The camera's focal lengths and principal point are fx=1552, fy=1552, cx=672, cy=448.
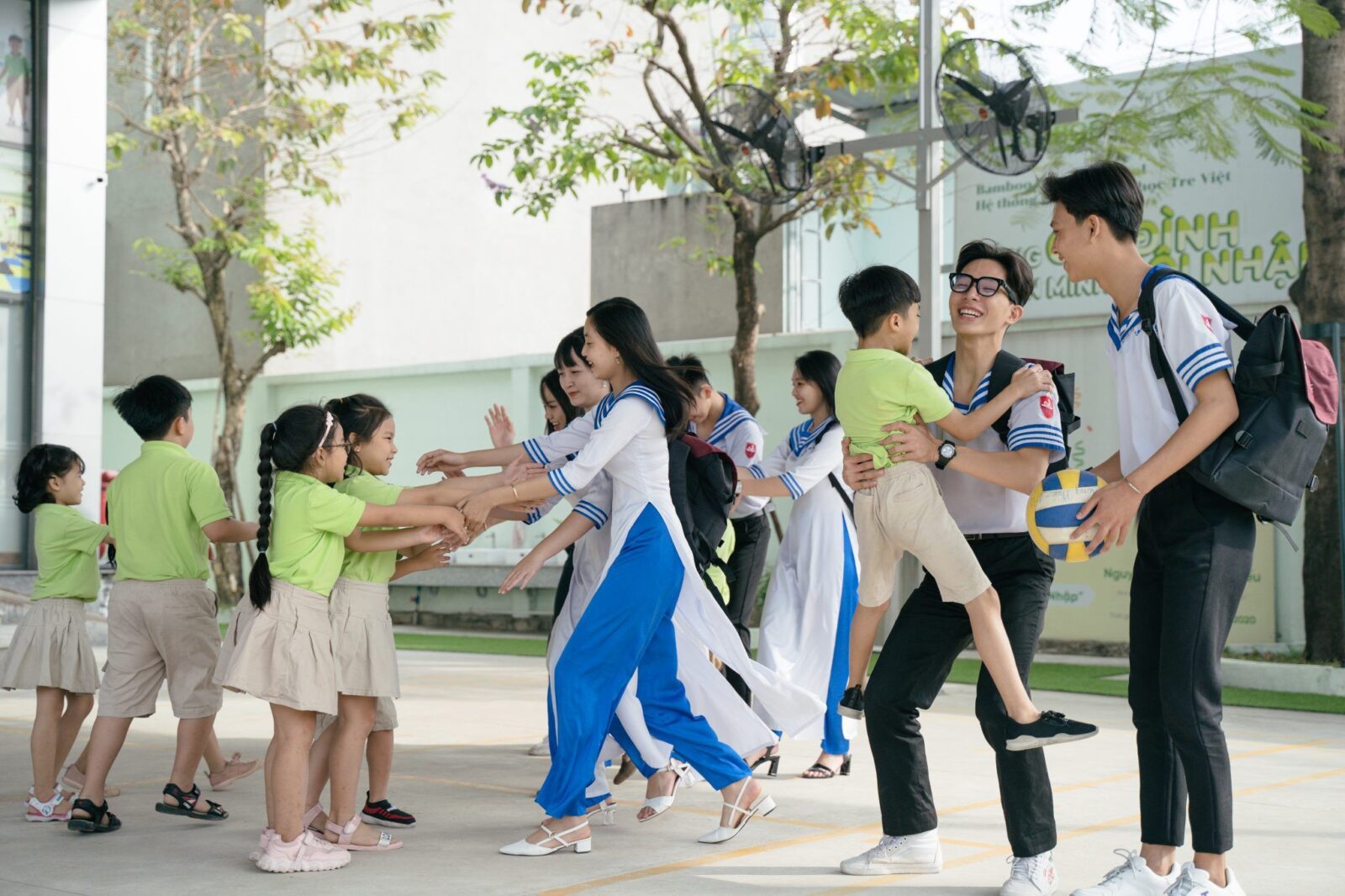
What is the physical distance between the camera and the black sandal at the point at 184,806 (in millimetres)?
5352

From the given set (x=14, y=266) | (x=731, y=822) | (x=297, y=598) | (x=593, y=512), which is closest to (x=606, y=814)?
(x=731, y=822)

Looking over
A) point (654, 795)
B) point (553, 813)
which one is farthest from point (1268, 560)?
point (553, 813)

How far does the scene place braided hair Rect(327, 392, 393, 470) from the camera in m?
5.09

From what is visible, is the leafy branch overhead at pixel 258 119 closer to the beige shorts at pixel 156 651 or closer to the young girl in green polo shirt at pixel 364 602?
the beige shorts at pixel 156 651

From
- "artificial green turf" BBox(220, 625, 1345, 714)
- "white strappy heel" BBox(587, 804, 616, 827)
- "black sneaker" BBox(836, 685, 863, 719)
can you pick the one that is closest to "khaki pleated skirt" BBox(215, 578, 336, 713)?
"white strappy heel" BBox(587, 804, 616, 827)

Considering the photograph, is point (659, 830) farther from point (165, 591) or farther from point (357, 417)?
point (165, 591)

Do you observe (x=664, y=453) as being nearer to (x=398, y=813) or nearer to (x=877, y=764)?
(x=877, y=764)

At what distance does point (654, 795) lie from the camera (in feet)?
18.5

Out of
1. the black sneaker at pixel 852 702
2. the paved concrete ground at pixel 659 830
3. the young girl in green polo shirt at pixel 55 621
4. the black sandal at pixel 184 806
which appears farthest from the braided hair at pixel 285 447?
the black sneaker at pixel 852 702

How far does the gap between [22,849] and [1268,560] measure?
411 inches

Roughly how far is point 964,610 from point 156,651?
2.90 metres

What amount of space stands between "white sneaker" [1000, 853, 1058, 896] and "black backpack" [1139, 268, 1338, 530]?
114 centimetres

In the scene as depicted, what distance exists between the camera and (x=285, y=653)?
4.68m

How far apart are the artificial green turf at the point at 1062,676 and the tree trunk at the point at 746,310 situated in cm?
295
